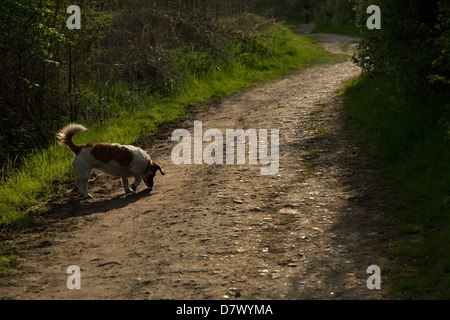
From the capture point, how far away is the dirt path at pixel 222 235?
15.1 feet

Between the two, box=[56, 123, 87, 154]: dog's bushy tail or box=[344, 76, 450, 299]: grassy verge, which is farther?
box=[56, 123, 87, 154]: dog's bushy tail

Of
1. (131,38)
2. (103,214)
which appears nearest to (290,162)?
(103,214)

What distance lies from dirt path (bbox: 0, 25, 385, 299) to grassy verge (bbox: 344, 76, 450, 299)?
30cm

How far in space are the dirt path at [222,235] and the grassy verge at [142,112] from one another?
509mm

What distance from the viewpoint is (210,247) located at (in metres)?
5.40

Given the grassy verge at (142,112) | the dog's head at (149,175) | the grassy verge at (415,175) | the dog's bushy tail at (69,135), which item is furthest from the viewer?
the dog's head at (149,175)

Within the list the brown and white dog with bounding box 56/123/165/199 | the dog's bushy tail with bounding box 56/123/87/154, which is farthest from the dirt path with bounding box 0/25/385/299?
the dog's bushy tail with bounding box 56/123/87/154

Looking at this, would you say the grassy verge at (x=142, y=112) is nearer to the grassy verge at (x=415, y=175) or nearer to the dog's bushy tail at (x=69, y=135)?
the dog's bushy tail at (x=69, y=135)

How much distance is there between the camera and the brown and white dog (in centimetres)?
733

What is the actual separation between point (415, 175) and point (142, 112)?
7415 mm

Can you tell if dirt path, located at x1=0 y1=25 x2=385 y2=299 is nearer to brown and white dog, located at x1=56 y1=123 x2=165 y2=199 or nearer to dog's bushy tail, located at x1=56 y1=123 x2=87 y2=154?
brown and white dog, located at x1=56 y1=123 x2=165 y2=199

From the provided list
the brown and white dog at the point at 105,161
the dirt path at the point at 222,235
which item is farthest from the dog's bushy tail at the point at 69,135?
the dirt path at the point at 222,235

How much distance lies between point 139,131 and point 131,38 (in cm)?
573

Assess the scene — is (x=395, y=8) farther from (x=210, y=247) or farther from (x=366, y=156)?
(x=210, y=247)
